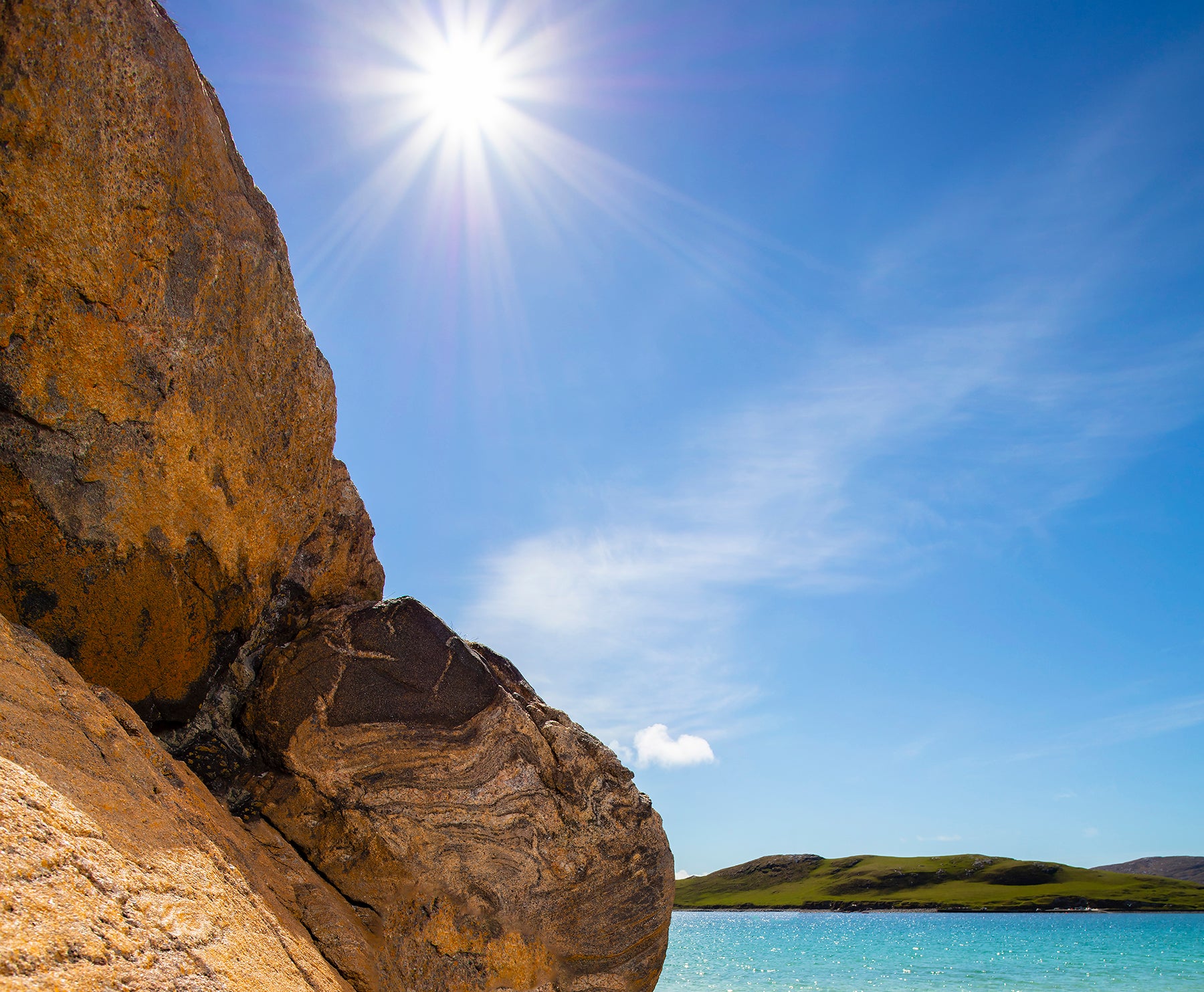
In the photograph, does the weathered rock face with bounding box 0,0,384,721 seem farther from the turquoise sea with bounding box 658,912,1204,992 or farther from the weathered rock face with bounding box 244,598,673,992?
the turquoise sea with bounding box 658,912,1204,992

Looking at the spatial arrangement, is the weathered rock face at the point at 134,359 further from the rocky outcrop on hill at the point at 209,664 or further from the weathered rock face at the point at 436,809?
the weathered rock face at the point at 436,809

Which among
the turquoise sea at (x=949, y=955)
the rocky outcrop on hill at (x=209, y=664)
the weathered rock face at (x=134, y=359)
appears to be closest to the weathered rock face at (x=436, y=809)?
A: the rocky outcrop on hill at (x=209, y=664)

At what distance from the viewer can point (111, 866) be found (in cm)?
583

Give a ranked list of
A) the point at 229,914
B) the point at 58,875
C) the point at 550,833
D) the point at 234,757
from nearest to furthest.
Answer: the point at 58,875 → the point at 229,914 → the point at 234,757 → the point at 550,833

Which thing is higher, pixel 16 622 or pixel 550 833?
pixel 16 622

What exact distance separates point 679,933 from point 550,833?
155423 mm

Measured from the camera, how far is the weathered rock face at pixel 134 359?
880cm

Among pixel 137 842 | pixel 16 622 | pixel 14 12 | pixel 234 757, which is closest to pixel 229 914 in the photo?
pixel 137 842

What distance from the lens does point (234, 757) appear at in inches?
483

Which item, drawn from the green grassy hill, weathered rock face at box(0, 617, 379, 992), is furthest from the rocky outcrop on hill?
the green grassy hill

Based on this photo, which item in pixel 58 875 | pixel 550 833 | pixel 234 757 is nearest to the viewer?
pixel 58 875

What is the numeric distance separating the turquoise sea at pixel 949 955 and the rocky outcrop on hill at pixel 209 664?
43244mm

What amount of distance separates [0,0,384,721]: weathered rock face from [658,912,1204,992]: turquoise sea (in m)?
48.1

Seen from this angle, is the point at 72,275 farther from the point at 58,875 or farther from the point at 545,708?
the point at 545,708
